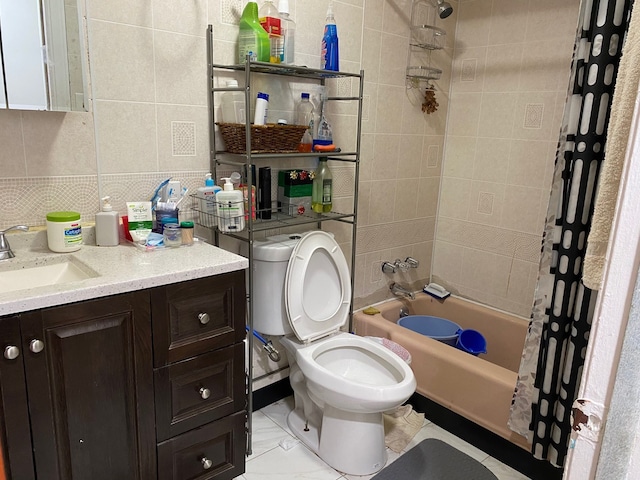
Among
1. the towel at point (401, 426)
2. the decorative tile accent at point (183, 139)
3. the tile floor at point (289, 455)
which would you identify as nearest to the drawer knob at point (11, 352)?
the decorative tile accent at point (183, 139)

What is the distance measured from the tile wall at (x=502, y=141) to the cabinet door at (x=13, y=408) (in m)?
2.25

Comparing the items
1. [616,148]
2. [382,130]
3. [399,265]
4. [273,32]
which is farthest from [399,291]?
[616,148]

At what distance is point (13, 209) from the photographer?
57.9 inches

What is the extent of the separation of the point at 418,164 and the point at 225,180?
1.30 metres

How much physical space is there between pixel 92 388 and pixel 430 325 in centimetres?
185

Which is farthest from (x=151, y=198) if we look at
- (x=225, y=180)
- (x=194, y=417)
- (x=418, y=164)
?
(x=418, y=164)

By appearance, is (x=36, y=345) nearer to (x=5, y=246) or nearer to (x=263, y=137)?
(x=5, y=246)

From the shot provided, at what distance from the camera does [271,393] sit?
2.27 meters

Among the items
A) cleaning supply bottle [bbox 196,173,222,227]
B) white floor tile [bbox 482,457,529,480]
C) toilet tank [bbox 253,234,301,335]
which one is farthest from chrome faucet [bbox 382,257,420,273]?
cleaning supply bottle [bbox 196,173,222,227]

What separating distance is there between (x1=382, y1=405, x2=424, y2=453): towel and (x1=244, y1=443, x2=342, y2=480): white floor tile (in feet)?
1.00

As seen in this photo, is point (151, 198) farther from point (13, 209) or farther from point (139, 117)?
point (13, 209)

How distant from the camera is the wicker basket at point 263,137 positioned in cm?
174

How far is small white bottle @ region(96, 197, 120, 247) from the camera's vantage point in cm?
154

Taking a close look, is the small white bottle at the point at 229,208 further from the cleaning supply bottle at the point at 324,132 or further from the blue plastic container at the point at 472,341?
the blue plastic container at the point at 472,341
